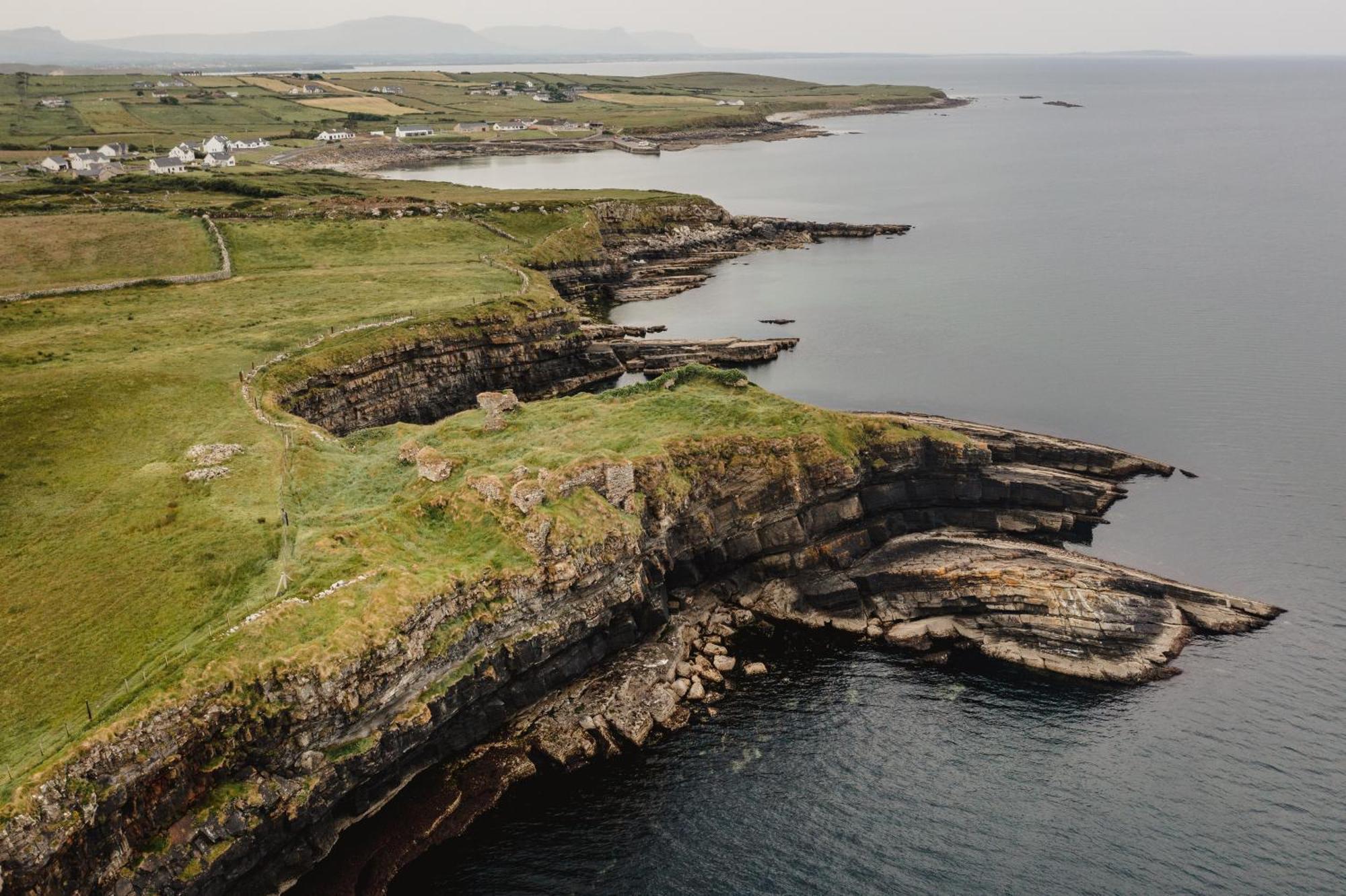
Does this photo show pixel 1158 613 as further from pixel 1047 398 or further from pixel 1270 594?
pixel 1047 398

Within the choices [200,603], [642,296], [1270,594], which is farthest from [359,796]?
[642,296]

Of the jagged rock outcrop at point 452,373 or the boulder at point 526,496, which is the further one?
the jagged rock outcrop at point 452,373

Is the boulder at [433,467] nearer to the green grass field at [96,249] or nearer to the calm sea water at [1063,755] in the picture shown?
the calm sea water at [1063,755]

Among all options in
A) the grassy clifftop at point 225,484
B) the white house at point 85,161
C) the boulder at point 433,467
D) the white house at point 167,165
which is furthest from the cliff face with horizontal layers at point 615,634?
the white house at point 167,165

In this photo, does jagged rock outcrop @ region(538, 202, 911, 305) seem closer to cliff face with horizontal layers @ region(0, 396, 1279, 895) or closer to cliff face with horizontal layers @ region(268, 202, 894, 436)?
cliff face with horizontal layers @ region(268, 202, 894, 436)

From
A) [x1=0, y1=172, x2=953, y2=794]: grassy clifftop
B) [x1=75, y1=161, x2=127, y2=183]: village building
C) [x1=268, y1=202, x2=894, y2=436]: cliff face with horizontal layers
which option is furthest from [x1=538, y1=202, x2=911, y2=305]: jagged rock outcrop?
[x1=75, y1=161, x2=127, y2=183]: village building

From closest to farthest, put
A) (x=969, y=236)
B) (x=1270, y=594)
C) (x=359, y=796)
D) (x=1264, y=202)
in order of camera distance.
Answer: (x=359, y=796), (x=1270, y=594), (x=969, y=236), (x=1264, y=202)

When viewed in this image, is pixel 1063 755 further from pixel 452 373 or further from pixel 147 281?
pixel 147 281

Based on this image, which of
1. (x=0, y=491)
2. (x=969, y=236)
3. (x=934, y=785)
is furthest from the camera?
(x=969, y=236)
